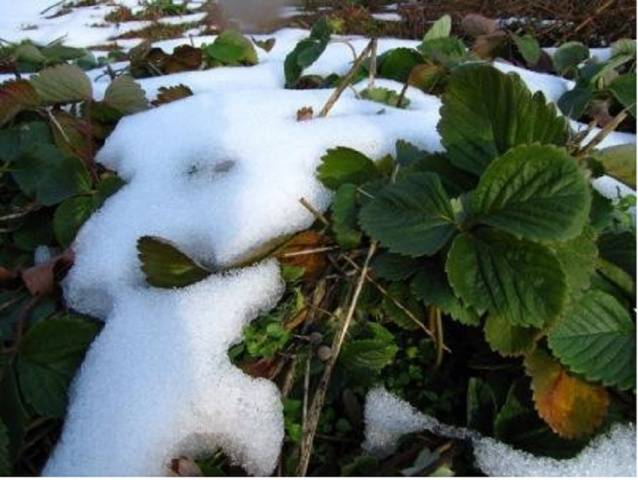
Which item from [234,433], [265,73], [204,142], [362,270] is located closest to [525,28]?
[265,73]

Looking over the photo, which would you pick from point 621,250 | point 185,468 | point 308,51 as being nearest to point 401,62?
point 308,51

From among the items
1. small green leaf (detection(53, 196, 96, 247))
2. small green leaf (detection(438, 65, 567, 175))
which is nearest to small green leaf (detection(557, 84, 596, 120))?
small green leaf (detection(438, 65, 567, 175))

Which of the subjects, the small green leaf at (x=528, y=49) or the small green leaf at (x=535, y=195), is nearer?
the small green leaf at (x=535, y=195)

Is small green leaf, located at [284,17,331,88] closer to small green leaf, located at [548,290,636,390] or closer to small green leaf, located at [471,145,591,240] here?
small green leaf, located at [471,145,591,240]

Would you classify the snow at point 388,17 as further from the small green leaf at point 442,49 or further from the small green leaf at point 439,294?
the small green leaf at point 439,294

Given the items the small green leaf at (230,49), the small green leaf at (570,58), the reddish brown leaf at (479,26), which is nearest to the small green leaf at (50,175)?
the small green leaf at (230,49)
